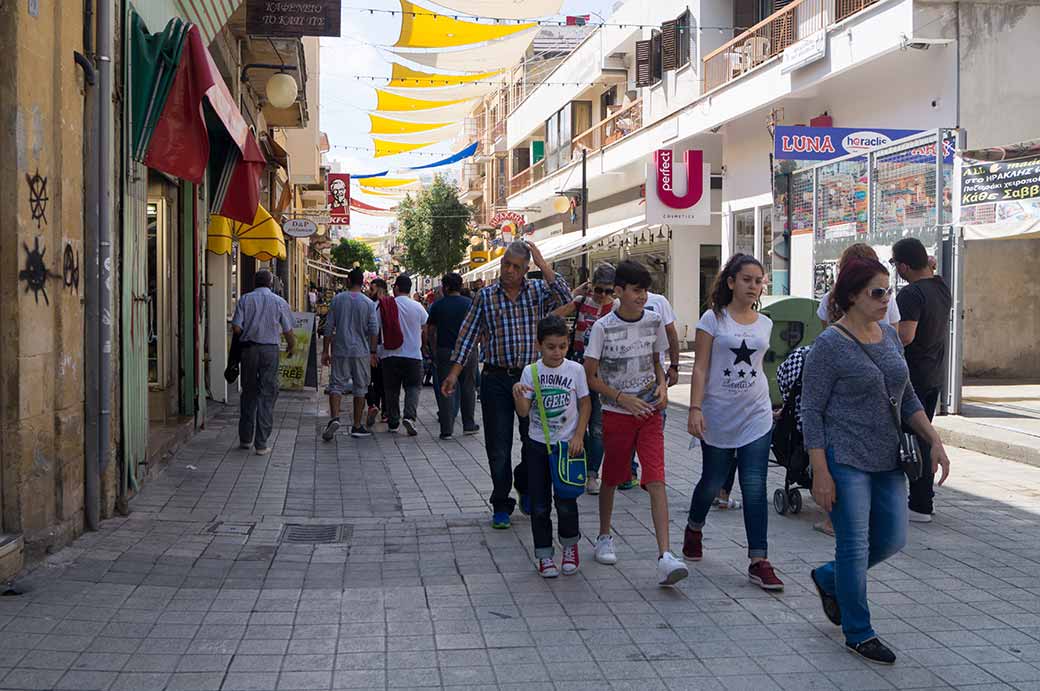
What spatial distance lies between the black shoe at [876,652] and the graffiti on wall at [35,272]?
4581mm

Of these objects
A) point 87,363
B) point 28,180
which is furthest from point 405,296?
point 28,180

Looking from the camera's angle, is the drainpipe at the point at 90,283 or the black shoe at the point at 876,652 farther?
the drainpipe at the point at 90,283

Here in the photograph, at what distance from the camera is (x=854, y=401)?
4355mm

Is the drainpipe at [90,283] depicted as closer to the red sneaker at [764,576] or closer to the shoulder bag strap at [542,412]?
the shoulder bag strap at [542,412]

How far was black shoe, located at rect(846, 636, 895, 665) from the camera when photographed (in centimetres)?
427

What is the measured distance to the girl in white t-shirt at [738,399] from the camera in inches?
213

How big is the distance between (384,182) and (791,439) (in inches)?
1565

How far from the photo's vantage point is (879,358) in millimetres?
4371

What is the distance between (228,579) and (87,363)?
184 centimetres

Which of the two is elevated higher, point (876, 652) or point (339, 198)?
point (339, 198)

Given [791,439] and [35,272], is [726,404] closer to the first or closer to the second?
[791,439]

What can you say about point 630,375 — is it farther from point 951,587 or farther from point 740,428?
point 951,587

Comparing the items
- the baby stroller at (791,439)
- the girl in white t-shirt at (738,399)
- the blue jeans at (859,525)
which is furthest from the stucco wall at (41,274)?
the baby stroller at (791,439)

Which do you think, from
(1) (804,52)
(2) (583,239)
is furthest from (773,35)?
(2) (583,239)
